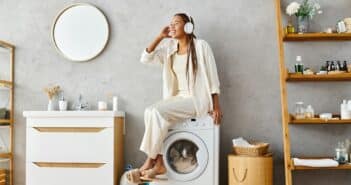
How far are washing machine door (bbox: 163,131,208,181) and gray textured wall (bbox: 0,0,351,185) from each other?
0.50 meters

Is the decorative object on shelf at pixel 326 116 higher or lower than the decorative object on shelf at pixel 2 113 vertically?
lower

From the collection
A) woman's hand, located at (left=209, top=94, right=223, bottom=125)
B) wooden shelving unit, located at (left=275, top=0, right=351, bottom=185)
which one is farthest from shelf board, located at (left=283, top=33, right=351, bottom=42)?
woman's hand, located at (left=209, top=94, right=223, bottom=125)

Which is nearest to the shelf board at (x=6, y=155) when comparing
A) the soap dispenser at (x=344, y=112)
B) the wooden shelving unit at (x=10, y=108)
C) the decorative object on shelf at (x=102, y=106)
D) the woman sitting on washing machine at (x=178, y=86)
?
the wooden shelving unit at (x=10, y=108)

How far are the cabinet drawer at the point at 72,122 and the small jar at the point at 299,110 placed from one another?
160 centimetres

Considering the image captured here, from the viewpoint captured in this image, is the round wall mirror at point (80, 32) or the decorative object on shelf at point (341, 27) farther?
the round wall mirror at point (80, 32)

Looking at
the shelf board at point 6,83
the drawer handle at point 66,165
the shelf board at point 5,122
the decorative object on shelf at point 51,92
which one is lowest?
the drawer handle at point 66,165

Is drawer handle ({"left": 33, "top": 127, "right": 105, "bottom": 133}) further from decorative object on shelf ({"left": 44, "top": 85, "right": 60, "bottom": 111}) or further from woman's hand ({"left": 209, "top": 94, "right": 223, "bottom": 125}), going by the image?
woman's hand ({"left": 209, "top": 94, "right": 223, "bottom": 125})

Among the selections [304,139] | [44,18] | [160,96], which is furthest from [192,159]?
[44,18]

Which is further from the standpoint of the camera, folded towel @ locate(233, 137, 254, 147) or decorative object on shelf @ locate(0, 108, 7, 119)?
decorative object on shelf @ locate(0, 108, 7, 119)

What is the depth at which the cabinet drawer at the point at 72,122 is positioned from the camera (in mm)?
3954

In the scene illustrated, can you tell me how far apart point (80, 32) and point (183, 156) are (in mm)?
1621

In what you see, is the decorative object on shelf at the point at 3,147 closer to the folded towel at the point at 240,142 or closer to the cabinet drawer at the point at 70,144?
the cabinet drawer at the point at 70,144

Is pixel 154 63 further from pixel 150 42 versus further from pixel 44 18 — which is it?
pixel 44 18

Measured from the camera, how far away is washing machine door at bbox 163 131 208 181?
3.75 metres
